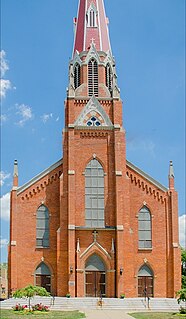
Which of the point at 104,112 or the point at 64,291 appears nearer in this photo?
Answer: the point at 64,291

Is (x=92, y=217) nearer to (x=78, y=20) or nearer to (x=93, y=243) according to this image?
(x=93, y=243)

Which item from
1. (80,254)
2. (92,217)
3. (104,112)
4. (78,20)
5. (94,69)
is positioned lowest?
(80,254)

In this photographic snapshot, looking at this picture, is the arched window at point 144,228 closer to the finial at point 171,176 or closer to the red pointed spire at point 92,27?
the finial at point 171,176

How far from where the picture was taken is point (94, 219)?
45.1 metres

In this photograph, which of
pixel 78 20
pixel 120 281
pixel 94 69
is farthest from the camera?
pixel 78 20

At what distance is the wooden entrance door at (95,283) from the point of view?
43.3m

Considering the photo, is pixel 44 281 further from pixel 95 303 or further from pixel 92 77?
pixel 92 77

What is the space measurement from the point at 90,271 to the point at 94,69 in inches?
740

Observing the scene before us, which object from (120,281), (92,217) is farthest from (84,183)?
(120,281)

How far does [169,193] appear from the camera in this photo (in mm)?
46562

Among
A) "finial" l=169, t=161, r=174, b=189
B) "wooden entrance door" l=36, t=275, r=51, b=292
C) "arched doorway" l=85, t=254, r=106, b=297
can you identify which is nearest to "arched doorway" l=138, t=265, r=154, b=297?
"arched doorway" l=85, t=254, r=106, b=297

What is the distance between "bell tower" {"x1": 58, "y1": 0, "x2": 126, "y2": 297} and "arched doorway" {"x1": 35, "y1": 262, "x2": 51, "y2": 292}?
1809 millimetres

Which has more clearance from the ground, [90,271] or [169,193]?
[169,193]

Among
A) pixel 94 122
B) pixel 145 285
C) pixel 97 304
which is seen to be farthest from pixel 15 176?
pixel 145 285
